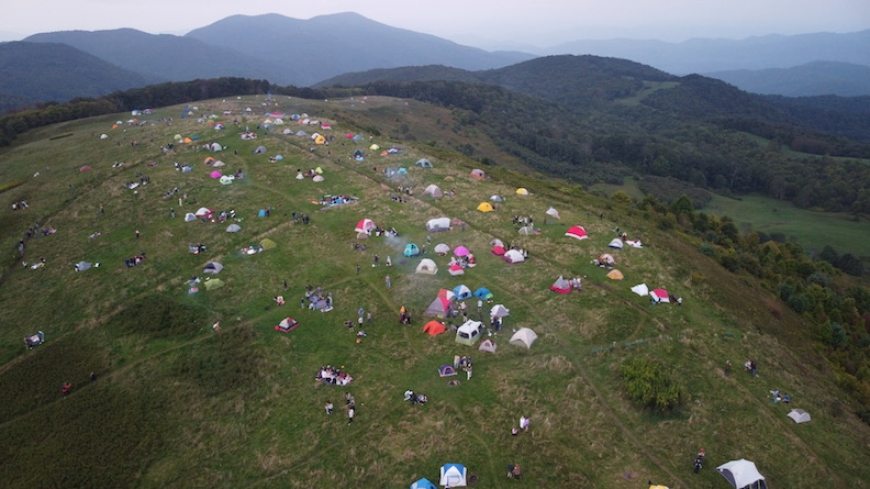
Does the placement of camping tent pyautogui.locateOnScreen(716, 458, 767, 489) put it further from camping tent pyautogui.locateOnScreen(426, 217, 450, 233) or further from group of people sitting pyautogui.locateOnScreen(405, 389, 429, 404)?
camping tent pyautogui.locateOnScreen(426, 217, 450, 233)

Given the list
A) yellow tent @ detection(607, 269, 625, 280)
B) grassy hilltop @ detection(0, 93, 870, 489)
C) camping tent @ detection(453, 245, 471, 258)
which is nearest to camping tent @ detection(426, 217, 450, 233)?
grassy hilltop @ detection(0, 93, 870, 489)

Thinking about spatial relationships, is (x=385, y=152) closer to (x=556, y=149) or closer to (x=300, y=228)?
(x=300, y=228)

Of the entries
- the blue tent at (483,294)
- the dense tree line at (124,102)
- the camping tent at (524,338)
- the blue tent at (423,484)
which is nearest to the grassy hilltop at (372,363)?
the camping tent at (524,338)

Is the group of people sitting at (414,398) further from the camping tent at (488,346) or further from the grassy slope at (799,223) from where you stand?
the grassy slope at (799,223)

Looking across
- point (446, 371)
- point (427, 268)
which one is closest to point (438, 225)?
point (427, 268)

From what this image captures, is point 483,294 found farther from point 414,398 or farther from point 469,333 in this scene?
point 414,398

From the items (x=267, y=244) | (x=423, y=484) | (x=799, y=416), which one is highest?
(x=267, y=244)
